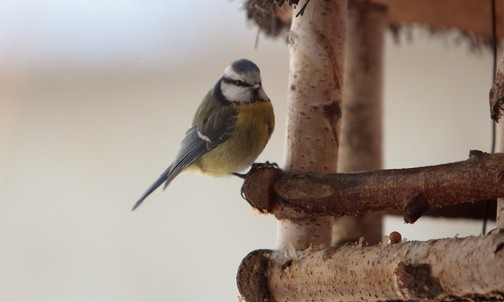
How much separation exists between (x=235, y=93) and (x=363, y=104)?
0.31 metres

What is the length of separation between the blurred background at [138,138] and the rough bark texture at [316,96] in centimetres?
98

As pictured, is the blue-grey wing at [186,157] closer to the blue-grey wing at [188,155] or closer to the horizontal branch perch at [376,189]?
the blue-grey wing at [188,155]

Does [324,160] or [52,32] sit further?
[52,32]

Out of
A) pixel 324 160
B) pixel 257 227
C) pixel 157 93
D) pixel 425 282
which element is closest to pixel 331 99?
pixel 324 160

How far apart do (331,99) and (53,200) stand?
1263 millimetres

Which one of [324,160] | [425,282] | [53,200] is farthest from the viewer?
[53,200]

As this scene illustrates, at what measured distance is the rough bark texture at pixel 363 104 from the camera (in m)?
1.36

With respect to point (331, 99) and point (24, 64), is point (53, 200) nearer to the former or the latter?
point (24, 64)

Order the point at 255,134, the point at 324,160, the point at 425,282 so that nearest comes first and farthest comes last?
the point at 425,282, the point at 324,160, the point at 255,134

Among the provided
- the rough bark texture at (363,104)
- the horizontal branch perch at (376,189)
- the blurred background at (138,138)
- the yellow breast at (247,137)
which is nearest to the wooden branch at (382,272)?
the horizontal branch perch at (376,189)

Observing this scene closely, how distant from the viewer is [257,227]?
2.04 m

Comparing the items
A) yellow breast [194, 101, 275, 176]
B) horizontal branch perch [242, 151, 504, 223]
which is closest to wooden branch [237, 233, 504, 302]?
horizontal branch perch [242, 151, 504, 223]

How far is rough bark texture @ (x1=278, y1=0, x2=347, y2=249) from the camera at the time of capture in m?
0.97

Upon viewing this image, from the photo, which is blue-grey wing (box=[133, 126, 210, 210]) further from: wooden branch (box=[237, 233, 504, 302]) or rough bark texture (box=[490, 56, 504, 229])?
rough bark texture (box=[490, 56, 504, 229])
